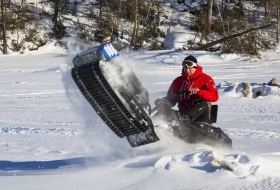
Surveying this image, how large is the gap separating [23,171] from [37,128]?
11.9 feet

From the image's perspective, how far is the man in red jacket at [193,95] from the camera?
6.42m

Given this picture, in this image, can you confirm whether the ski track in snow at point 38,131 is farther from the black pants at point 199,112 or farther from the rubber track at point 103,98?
the rubber track at point 103,98

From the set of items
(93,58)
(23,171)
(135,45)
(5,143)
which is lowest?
(135,45)

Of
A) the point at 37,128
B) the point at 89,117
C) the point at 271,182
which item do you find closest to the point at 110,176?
the point at 89,117

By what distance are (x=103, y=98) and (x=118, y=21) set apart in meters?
25.3

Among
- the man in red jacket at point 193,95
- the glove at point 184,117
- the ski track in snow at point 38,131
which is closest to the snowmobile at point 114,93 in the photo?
the glove at point 184,117

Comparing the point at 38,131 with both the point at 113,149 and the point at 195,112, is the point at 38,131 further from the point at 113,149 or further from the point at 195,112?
the point at 195,112

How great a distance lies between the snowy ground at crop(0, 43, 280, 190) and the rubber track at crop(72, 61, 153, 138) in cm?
34

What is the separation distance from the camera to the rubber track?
213 inches

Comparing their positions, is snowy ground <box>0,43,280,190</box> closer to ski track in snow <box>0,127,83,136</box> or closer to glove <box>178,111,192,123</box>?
ski track in snow <box>0,127,83,136</box>

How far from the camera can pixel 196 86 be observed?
6.56 meters

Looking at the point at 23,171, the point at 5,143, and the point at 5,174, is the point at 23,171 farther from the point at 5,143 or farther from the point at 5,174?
the point at 5,143

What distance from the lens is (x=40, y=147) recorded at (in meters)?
7.71

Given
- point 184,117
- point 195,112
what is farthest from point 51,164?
point 195,112
